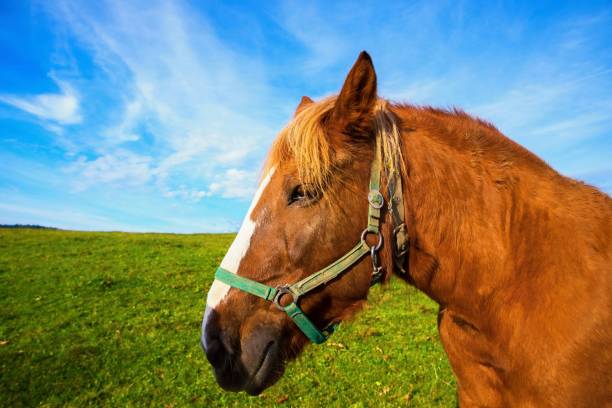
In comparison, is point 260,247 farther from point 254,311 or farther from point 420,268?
point 420,268

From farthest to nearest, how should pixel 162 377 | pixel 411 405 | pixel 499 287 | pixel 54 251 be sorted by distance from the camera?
pixel 54 251 → pixel 162 377 → pixel 411 405 → pixel 499 287

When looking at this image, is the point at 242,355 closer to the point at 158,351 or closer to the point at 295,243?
the point at 295,243

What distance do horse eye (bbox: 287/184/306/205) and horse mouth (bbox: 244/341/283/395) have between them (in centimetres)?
86

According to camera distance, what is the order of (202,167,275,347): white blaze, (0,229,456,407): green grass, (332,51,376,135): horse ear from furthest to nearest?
(0,229,456,407): green grass
(202,167,275,347): white blaze
(332,51,376,135): horse ear

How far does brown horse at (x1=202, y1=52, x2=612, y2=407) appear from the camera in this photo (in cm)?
220

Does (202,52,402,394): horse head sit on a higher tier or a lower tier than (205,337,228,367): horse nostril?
higher

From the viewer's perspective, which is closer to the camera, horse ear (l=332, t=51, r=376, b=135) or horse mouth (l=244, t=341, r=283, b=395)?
horse ear (l=332, t=51, r=376, b=135)

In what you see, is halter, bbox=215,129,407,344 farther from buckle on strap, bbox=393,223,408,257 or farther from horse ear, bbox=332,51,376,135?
horse ear, bbox=332,51,376,135

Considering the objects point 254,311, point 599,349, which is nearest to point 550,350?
point 599,349

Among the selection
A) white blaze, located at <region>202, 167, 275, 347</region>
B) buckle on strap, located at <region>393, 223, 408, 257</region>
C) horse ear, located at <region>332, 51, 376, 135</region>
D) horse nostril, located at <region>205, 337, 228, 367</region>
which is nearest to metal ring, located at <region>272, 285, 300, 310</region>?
white blaze, located at <region>202, 167, 275, 347</region>

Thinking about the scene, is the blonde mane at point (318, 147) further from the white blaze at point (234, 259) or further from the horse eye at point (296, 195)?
the white blaze at point (234, 259)

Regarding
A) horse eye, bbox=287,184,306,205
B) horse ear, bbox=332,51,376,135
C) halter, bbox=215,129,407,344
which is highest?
horse ear, bbox=332,51,376,135

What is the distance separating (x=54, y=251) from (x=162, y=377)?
17533 mm

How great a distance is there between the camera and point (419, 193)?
2326 mm
